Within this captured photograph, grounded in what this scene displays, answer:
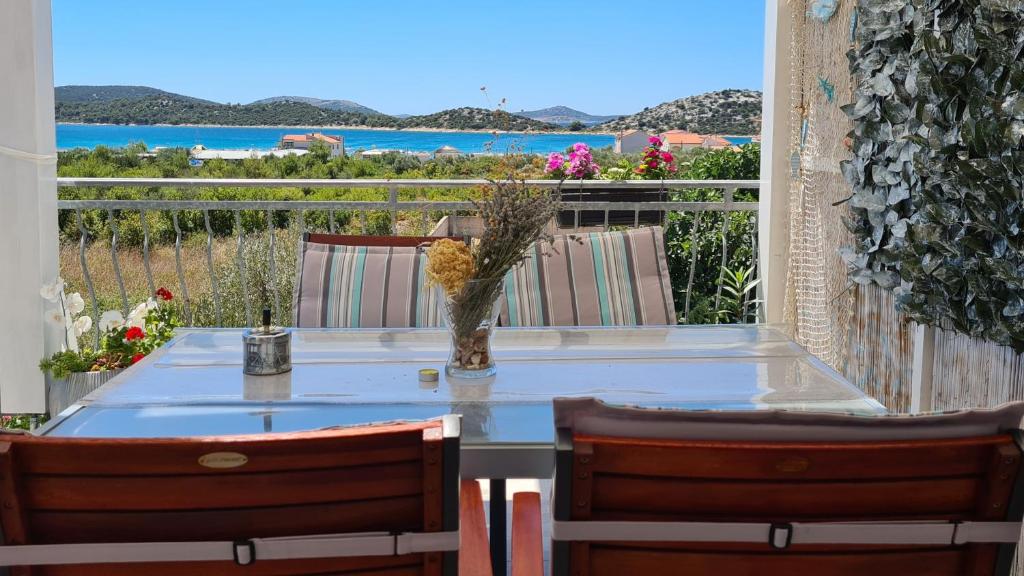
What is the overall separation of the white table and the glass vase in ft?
0.19

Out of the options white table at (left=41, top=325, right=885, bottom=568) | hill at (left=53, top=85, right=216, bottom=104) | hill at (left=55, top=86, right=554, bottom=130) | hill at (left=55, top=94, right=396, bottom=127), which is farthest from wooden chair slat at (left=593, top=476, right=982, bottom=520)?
hill at (left=53, top=85, right=216, bottom=104)

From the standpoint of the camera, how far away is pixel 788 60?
384cm

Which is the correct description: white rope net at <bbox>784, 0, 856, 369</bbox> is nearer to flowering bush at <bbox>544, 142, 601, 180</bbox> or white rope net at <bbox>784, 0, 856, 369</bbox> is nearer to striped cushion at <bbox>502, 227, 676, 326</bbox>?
striped cushion at <bbox>502, 227, 676, 326</bbox>

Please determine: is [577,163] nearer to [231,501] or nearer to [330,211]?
[330,211]

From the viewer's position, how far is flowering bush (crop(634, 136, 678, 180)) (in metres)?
5.37

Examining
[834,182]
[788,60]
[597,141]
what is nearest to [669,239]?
[788,60]

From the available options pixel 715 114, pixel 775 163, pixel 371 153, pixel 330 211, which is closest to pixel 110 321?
pixel 330 211

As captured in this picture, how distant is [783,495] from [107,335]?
3335mm

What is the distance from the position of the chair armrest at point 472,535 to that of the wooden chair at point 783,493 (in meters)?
0.28

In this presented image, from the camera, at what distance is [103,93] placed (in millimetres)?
30953

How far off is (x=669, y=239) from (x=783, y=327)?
116 inches

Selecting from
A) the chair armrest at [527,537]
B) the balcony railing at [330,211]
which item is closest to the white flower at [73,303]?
the balcony railing at [330,211]

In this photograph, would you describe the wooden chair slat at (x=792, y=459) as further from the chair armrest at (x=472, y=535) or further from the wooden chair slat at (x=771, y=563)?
the chair armrest at (x=472, y=535)

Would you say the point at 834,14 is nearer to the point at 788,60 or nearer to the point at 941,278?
the point at 788,60
